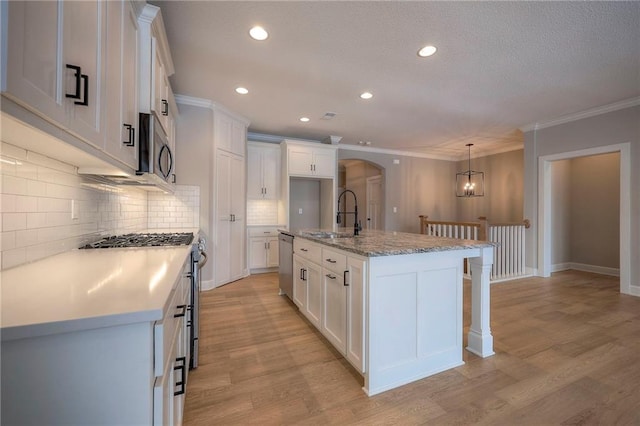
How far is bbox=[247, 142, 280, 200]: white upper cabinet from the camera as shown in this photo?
5.04 m

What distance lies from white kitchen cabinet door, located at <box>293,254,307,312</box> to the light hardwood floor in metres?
0.19

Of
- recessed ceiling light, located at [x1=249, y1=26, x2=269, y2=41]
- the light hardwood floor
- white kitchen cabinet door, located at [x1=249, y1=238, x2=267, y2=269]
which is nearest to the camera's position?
the light hardwood floor

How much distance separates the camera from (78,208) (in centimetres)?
164

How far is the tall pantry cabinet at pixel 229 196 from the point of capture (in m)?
3.92

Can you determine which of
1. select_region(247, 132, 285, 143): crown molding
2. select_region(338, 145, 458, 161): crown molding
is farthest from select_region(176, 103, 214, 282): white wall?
select_region(338, 145, 458, 161): crown molding

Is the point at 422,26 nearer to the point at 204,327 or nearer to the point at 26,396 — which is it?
the point at 26,396

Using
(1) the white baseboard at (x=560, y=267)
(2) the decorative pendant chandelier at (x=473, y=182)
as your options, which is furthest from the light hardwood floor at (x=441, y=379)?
(2) the decorative pendant chandelier at (x=473, y=182)

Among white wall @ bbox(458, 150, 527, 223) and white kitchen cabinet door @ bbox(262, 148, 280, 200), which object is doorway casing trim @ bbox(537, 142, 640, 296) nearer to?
white wall @ bbox(458, 150, 527, 223)

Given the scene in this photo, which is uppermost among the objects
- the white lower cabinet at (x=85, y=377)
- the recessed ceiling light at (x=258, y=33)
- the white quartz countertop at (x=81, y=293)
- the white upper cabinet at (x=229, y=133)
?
the recessed ceiling light at (x=258, y=33)

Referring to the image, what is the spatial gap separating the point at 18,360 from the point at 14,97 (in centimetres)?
61

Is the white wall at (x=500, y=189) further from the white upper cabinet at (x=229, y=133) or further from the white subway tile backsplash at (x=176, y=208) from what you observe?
the white subway tile backsplash at (x=176, y=208)

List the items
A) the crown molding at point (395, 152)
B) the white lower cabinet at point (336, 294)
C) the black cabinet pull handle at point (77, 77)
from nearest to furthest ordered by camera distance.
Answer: the black cabinet pull handle at point (77, 77), the white lower cabinet at point (336, 294), the crown molding at point (395, 152)

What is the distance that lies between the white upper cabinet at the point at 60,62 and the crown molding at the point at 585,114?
19.0ft

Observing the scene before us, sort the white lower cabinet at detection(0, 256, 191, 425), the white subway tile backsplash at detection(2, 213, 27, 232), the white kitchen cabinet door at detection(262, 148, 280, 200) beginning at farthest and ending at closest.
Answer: the white kitchen cabinet door at detection(262, 148, 280, 200)
the white subway tile backsplash at detection(2, 213, 27, 232)
the white lower cabinet at detection(0, 256, 191, 425)
